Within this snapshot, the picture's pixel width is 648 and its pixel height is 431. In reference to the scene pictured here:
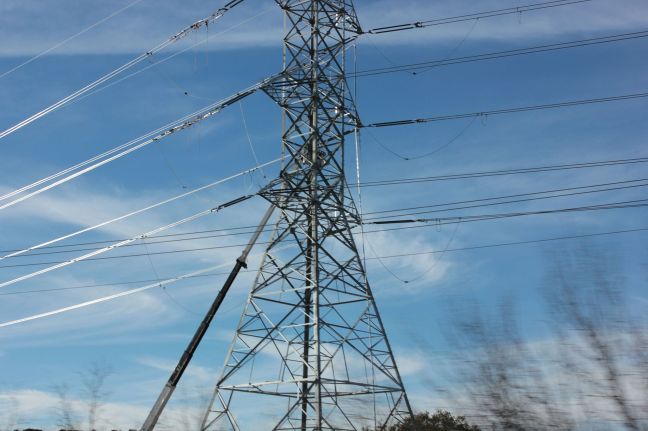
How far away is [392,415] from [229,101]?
46.3 ft

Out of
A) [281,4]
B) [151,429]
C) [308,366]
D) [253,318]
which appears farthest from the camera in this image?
[281,4]

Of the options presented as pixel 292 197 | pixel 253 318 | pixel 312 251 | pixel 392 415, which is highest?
pixel 292 197

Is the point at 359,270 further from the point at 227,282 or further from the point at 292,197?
the point at 227,282

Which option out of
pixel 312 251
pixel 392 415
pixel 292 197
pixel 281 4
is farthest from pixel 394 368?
pixel 281 4

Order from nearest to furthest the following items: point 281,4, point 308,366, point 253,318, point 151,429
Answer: point 308,366, point 253,318, point 151,429, point 281,4

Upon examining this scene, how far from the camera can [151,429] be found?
Result: 27047mm

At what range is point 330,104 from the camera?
2836 centimetres

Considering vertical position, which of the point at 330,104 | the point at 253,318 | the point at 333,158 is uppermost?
the point at 330,104

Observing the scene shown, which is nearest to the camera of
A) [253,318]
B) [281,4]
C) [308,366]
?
[308,366]

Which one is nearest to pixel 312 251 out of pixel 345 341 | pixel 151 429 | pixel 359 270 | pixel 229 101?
pixel 359 270

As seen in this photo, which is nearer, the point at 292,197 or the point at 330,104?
the point at 292,197

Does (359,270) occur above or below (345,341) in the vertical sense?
above

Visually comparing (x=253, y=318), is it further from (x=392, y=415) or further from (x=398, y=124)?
(x=398, y=124)

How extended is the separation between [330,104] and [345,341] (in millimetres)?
9943
